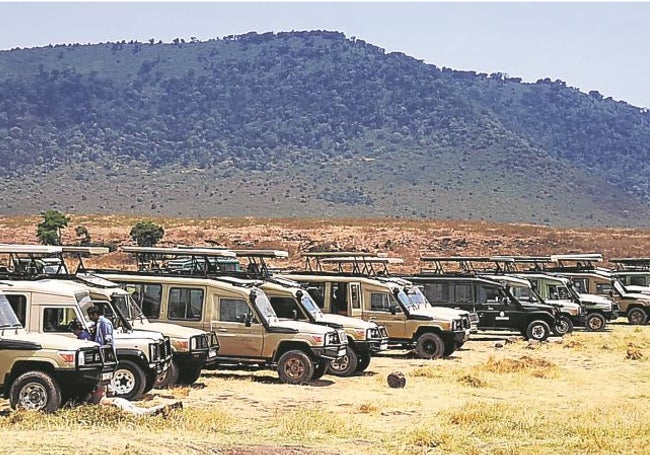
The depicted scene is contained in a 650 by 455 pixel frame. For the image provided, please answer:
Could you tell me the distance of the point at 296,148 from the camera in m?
158

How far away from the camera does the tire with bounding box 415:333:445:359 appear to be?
25.9m

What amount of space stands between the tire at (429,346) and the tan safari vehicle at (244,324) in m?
5.25

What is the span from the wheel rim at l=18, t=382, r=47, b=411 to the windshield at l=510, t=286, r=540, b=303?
19509 mm

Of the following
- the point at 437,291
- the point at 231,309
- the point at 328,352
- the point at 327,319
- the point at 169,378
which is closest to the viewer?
the point at 169,378

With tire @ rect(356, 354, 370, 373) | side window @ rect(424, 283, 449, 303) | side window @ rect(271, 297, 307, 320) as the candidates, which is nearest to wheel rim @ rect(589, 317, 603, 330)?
side window @ rect(424, 283, 449, 303)

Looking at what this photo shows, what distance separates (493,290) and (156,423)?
1843 centimetres

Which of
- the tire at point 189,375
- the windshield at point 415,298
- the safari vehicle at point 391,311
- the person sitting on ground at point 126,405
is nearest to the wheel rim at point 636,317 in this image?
the windshield at point 415,298

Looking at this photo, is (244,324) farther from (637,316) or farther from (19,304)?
(637,316)

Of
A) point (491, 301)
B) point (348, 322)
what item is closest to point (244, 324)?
point (348, 322)

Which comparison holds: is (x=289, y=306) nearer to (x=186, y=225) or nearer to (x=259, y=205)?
(x=186, y=225)

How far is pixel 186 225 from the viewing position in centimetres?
8425

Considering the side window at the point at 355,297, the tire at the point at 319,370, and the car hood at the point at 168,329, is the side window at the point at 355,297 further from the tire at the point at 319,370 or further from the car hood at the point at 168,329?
the car hood at the point at 168,329

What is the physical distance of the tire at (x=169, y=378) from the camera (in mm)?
18683

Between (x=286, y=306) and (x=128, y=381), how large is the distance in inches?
199
